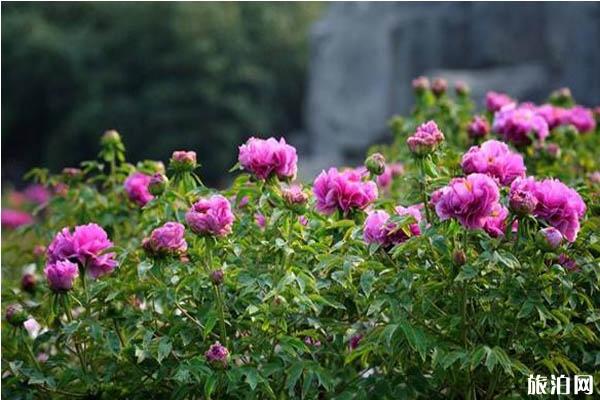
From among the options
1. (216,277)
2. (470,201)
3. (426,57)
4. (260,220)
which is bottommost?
(216,277)

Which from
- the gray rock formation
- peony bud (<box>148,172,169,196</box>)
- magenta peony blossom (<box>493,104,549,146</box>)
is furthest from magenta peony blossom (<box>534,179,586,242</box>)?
the gray rock formation

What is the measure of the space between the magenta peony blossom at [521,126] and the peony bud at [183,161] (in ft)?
3.15

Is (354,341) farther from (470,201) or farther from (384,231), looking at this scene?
(470,201)

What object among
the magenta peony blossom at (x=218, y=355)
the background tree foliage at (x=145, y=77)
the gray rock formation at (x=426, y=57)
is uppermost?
the background tree foliage at (x=145, y=77)

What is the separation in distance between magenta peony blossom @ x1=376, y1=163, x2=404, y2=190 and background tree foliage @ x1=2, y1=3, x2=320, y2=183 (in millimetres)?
15554

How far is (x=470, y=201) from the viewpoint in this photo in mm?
1614

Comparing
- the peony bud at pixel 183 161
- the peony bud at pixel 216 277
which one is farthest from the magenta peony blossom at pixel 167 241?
the peony bud at pixel 183 161

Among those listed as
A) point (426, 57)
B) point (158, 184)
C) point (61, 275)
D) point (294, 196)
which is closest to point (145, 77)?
point (426, 57)

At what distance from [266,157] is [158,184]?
337 millimetres

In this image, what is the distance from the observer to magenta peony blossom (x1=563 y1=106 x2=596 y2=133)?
9.96 feet

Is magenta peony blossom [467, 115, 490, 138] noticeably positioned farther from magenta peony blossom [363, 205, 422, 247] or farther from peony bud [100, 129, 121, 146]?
magenta peony blossom [363, 205, 422, 247]

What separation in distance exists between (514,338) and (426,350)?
172mm

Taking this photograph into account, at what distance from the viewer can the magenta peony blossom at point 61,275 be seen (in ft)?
5.96

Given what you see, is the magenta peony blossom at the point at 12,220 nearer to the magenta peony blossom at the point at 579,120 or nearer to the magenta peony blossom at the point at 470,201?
the magenta peony blossom at the point at 579,120
